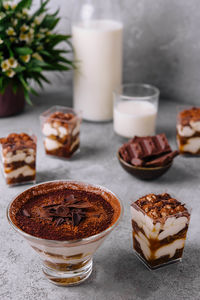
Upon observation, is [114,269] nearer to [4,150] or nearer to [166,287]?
[166,287]

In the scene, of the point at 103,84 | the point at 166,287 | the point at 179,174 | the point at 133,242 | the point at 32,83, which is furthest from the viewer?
the point at 32,83

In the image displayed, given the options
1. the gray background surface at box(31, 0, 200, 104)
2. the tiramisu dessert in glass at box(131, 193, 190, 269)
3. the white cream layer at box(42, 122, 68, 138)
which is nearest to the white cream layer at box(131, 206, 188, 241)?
the tiramisu dessert in glass at box(131, 193, 190, 269)

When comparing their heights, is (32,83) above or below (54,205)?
below

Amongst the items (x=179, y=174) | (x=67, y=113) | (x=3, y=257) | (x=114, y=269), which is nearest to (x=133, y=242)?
(x=114, y=269)

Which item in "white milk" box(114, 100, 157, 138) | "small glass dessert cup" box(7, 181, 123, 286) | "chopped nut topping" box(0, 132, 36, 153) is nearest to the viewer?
"small glass dessert cup" box(7, 181, 123, 286)

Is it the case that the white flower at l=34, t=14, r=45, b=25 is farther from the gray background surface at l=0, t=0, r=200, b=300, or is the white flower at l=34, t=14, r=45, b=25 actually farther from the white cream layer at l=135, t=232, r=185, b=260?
the white cream layer at l=135, t=232, r=185, b=260

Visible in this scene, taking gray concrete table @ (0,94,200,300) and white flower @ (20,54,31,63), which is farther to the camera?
white flower @ (20,54,31,63)

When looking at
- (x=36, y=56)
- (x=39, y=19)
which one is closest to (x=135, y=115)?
(x=36, y=56)

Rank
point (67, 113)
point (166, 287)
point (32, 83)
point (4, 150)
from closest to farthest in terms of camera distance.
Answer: point (166, 287)
point (4, 150)
point (67, 113)
point (32, 83)
